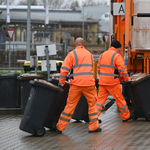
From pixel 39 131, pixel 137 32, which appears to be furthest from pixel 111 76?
pixel 137 32

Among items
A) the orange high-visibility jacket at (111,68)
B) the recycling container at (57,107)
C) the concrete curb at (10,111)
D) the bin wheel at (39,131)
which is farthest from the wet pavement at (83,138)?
the concrete curb at (10,111)

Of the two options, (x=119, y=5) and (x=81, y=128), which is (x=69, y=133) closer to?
(x=81, y=128)

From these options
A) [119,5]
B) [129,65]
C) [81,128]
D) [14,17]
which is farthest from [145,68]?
[14,17]

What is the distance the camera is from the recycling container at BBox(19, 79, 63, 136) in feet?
20.8

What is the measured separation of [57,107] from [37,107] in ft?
2.16

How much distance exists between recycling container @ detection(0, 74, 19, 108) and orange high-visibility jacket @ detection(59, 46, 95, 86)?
3119 millimetres

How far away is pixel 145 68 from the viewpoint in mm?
9219

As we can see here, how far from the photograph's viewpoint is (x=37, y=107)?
635 centimetres

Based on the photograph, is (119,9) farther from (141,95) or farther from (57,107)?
(57,107)

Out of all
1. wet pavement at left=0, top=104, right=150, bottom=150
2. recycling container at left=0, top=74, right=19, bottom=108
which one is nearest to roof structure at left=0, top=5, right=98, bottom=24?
recycling container at left=0, top=74, right=19, bottom=108

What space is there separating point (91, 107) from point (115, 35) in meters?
4.99

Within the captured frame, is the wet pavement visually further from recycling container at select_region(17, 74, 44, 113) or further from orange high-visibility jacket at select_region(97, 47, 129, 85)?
recycling container at select_region(17, 74, 44, 113)

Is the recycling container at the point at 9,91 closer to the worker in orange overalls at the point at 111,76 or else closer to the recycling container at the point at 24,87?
the recycling container at the point at 24,87

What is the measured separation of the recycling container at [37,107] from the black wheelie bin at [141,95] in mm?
2038
